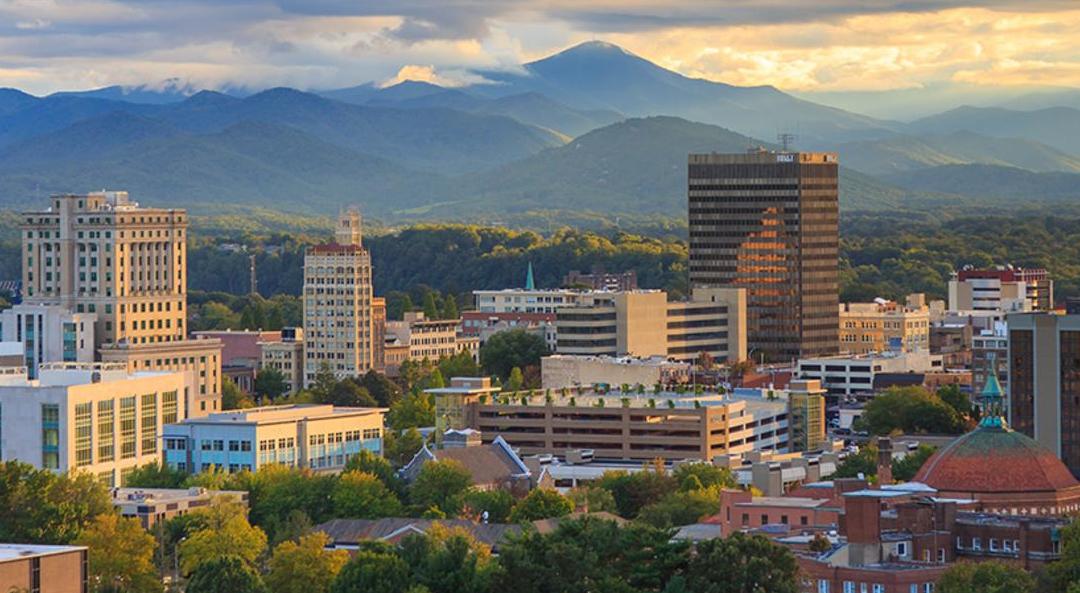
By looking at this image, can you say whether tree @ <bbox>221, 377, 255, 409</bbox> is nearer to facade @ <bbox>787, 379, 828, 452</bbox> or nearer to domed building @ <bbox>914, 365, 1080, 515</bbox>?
facade @ <bbox>787, 379, 828, 452</bbox>

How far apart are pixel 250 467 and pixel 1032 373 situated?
128 ft

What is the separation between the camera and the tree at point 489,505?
395 ft

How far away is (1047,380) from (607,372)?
4623 centimetres

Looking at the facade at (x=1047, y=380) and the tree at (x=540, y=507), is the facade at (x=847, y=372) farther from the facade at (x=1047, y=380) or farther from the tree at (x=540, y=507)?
the tree at (x=540, y=507)

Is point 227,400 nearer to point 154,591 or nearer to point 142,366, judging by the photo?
point 142,366

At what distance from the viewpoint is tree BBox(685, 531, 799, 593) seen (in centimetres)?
8512

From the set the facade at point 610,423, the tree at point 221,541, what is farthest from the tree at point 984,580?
the facade at point 610,423

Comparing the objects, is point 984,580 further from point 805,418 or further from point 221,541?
point 805,418

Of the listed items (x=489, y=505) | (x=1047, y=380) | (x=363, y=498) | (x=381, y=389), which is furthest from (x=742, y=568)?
(x=381, y=389)

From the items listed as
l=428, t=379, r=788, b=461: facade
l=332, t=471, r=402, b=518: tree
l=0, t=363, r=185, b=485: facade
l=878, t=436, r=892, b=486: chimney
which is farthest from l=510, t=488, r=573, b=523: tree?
l=428, t=379, r=788, b=461: facade

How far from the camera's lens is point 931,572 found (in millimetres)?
89438

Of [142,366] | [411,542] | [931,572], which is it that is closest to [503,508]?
[411,542]

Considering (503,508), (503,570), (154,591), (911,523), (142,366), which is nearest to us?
(503,570)

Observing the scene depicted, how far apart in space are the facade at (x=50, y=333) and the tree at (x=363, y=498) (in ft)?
178
